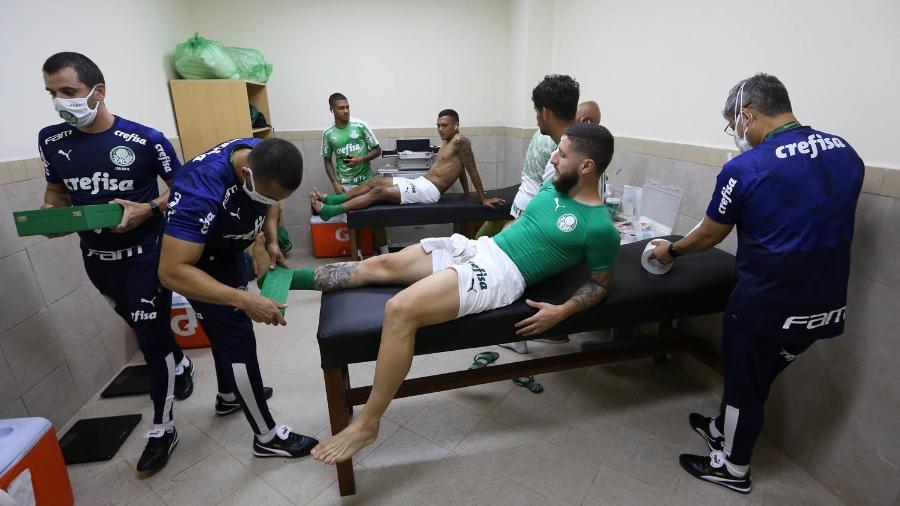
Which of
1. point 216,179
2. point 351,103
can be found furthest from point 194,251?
point 351,103

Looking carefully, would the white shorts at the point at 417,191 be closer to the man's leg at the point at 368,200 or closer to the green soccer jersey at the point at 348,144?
the man's leg at the point at 368,200

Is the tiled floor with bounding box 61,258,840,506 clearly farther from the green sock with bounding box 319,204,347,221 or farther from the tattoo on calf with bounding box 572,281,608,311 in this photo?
the green sock with bounding box 319,204,347,221

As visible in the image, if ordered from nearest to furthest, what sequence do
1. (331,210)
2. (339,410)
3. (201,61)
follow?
(339,410) < (201,61) < (331,210)

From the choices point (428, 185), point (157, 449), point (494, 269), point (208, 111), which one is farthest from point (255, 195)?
point (208, 111)

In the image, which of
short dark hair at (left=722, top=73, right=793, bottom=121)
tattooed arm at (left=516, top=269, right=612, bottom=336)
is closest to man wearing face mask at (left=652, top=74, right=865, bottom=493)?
short dark hair at (left=722, top=73, right=793, bottom=121)

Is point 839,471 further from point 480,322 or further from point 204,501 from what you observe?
point 204,501

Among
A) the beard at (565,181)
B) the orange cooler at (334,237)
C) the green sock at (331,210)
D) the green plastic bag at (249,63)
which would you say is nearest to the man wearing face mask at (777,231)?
the beard at (565,181)

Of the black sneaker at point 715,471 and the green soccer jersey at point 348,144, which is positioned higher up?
the green soccer jersey at point 348,144

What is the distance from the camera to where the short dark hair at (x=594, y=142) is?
5.18 ft

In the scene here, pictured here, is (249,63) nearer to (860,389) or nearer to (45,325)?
(45,325)

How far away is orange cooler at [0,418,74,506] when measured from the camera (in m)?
1.27

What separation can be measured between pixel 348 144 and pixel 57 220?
2.68 metres

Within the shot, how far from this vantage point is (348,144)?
13.1 ft

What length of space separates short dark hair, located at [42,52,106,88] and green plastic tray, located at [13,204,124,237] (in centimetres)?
47
